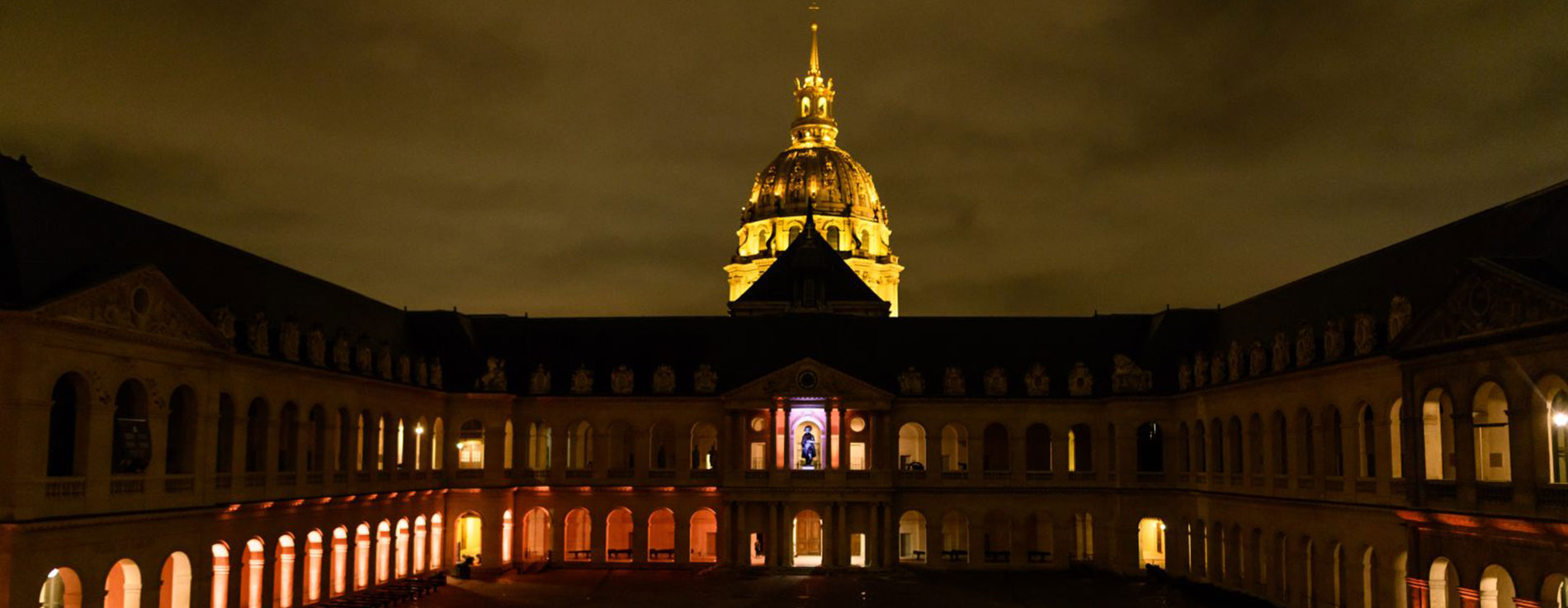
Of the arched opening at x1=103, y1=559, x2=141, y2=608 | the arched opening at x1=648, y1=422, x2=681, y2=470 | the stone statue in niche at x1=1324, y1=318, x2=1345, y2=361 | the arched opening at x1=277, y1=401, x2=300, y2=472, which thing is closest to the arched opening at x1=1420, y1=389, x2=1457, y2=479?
the stone statue in niche at x1=1324, y1=318, x2=1345, y2=361

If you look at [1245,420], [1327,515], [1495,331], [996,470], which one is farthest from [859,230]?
[1495,331]

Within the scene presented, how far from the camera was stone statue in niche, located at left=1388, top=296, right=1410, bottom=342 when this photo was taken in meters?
46.8

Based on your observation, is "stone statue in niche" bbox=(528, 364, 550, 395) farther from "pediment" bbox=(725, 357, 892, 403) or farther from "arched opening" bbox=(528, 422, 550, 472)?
"pediment" bbox=(725, 357, 892, 403)

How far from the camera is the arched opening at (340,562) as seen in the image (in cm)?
6319

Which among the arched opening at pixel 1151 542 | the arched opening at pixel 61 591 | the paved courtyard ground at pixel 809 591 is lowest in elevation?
the paved courtyard ground at pixel 809 591

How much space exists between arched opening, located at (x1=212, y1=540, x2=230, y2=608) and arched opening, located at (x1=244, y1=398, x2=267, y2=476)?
4.07 m

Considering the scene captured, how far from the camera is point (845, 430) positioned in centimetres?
7944

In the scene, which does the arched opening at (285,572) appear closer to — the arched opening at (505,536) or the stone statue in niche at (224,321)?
the stone statue in niche at (224,321)

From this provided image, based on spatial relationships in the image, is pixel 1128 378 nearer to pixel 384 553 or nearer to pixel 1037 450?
pixel 1037 450

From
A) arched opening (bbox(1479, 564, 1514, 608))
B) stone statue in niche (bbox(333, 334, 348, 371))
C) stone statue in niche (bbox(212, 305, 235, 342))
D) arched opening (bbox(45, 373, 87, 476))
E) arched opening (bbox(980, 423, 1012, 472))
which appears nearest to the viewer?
arched opening (bbox(1479, 564, 1514, 608))

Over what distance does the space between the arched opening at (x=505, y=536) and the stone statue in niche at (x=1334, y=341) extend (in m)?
43.3

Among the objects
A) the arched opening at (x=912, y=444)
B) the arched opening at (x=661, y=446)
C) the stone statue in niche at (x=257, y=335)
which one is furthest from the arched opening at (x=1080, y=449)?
the stone statue in niche at (x=257, y=335)

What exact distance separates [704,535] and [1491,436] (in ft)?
164

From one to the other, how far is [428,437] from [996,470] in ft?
98.8
